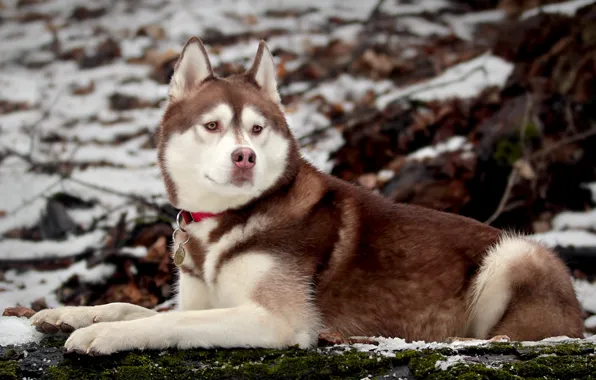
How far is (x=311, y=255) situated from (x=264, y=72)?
44.0 inches

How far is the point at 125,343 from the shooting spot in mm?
2859

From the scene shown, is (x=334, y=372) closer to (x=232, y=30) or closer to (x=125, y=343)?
(x=125, y=343)

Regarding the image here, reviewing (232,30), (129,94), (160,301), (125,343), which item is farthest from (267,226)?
(232,30)

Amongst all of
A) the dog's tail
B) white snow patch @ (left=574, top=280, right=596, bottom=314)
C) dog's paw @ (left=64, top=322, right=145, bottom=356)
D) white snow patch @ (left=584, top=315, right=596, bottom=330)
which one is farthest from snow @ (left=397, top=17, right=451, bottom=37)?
dog's paw @ (left=64, top=322, right=145, bottom=356)

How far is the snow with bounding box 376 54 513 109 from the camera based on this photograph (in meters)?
7.36

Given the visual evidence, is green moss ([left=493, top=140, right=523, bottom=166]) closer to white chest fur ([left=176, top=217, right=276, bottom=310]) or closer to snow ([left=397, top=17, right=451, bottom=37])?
white chest fur ([left=176, top=217, right=276, bottom=310])

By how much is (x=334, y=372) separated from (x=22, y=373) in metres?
1.24

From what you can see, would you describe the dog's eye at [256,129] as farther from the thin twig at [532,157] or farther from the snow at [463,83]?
the snow at [463,83]

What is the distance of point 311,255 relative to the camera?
3.37 meters

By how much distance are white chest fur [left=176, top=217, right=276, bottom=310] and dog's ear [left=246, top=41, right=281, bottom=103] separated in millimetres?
852

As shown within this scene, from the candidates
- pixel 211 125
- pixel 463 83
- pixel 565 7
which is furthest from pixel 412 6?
pixel 211 125

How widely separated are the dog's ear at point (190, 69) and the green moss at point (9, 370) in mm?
1635

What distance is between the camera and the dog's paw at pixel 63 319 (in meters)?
3.25

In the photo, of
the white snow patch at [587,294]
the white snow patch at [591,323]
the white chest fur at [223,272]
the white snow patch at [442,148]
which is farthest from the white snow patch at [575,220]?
the white chest fur at [223,272]
